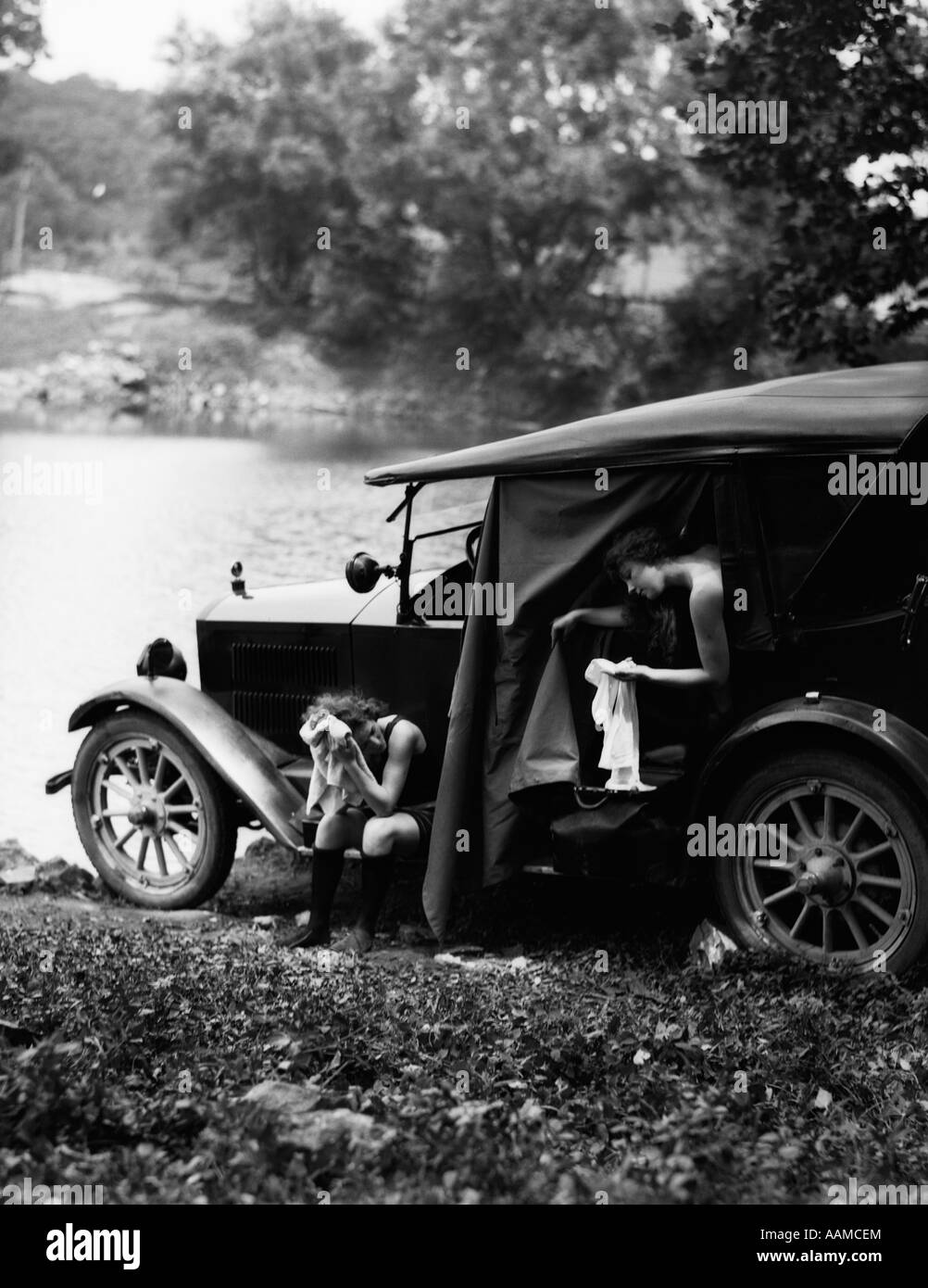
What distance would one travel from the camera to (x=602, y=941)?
707 centimetres

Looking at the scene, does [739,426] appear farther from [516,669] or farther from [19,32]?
[19,32]

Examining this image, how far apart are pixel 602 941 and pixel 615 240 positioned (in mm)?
35808

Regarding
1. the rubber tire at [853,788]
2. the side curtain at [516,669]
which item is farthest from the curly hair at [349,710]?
the rubber tire at [853,788]

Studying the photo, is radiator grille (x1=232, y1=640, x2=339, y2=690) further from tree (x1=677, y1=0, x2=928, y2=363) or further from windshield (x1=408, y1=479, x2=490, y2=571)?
tree (x1=677, y1=0, x2=928, y2=363)

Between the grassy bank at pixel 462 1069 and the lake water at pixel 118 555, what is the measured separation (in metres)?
5.79

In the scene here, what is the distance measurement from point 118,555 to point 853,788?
1571 centimetres

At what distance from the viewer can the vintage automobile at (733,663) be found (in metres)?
6.01

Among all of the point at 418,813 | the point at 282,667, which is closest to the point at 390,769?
the point at 418,813

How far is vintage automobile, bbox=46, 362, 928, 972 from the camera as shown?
6.01 meters

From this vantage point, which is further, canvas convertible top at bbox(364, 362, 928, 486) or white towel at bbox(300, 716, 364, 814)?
white towel at bbox(300, 716, 364, 814)

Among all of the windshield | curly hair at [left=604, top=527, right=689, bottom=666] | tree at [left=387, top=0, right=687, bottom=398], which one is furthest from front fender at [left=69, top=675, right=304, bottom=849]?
tree at [left=387, top=0, right=687, bottom=398]

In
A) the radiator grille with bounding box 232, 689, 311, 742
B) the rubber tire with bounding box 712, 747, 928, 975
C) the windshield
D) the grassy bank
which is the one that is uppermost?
the windshield

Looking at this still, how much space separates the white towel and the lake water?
4.82 meters
